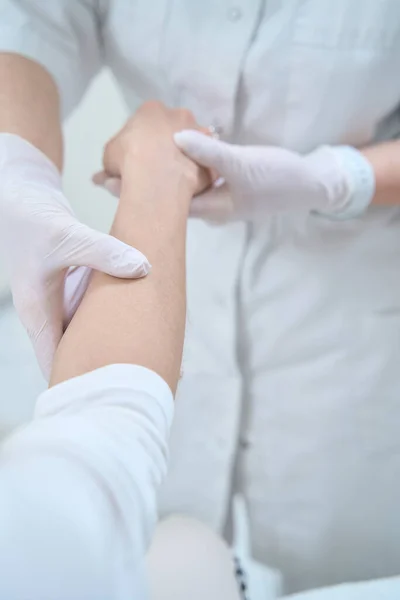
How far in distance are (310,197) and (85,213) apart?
1.58 feet

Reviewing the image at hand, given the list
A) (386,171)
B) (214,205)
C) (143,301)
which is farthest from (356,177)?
(143,301)

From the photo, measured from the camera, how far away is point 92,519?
1.12ft

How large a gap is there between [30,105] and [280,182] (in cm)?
36

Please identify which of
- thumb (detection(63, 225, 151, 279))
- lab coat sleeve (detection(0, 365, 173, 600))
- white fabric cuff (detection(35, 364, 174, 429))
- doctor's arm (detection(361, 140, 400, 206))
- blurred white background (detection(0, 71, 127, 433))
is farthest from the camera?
blurred white background (detection(0, 71, 127, 433))

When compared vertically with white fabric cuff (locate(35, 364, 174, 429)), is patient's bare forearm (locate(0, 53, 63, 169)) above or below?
above

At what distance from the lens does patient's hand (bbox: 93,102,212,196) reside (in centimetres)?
74

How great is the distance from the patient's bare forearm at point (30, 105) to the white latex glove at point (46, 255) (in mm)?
90

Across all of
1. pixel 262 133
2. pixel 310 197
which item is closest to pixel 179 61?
pixel 262 133

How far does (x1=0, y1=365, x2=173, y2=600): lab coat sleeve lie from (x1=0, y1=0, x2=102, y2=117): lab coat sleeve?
21.7 inches

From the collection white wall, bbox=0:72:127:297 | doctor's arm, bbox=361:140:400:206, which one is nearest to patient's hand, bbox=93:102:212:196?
doctor's arm, bbox=361:140:400:206

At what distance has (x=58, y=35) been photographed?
84cm

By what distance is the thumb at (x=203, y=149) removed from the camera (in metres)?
0.75

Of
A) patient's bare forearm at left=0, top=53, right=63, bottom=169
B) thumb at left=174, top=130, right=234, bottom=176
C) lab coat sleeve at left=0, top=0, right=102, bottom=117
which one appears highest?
lab coat sleeve at left=0, top=0, right=102, bottom=117

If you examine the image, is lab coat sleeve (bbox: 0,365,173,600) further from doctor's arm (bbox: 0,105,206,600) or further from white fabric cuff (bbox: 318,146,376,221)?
white fabric cuff (bbox: 318,146,376,221)
